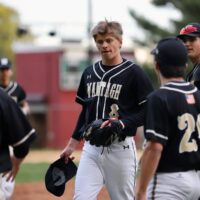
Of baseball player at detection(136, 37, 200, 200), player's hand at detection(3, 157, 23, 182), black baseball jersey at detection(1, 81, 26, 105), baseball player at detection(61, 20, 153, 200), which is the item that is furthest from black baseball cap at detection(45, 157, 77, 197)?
black baseball jersey at detection(1, 81, 26, 105)

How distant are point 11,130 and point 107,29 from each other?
171 cm

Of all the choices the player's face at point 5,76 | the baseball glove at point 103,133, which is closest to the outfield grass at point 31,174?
the player's face at point 5,76

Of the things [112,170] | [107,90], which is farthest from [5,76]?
[112,170]

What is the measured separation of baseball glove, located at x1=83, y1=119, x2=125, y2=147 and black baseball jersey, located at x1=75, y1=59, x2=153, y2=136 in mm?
100

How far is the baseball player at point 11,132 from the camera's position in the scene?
4910 millimetres

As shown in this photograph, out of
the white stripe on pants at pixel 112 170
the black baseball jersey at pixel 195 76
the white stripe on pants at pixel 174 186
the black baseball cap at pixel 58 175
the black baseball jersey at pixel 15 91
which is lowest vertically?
the black baseball jersey at pixel 15 91

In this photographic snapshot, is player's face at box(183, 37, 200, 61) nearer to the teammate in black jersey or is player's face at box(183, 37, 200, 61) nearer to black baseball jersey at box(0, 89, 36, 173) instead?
black baseball jersey at box(0, 89, 36, 173)

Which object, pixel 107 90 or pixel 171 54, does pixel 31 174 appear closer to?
pixel 107 90

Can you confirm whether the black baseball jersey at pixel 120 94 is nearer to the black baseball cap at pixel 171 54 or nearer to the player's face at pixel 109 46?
the player's face at pixel 109 46

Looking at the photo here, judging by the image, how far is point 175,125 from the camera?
15.4 feet

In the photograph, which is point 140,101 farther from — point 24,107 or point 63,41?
point 63,41

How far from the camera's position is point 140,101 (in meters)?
6.36

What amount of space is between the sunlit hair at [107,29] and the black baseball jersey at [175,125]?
65.3 inches

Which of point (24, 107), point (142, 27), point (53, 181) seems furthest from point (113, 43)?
point (142, 27)
